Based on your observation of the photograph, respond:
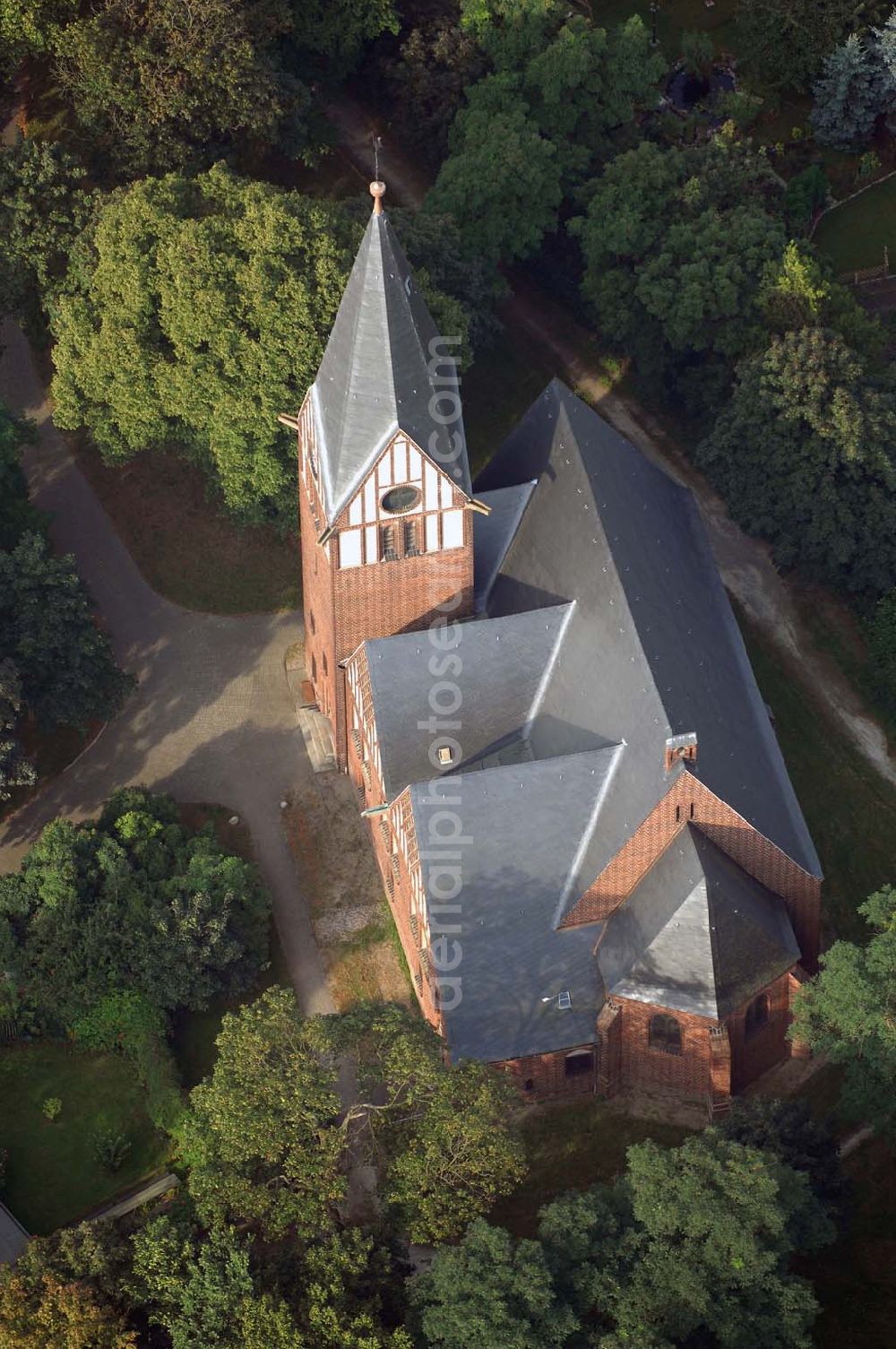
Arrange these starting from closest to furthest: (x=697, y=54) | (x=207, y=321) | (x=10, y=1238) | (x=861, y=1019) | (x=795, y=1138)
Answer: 1. (x=861, y=1019)
2. (x=795, y=1138)
3. (x=10, y=1238)
4. (x=207, y=321)
5. (x=697, y=54)

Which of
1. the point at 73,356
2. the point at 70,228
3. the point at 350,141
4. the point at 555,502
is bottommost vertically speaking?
the point at 555,502

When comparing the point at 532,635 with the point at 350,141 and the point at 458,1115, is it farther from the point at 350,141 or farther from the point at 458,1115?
the point at 350,141

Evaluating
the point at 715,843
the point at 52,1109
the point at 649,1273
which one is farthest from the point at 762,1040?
the point at 52,1109

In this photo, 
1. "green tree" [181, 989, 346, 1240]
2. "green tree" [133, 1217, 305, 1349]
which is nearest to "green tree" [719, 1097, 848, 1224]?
"green tree" [181, 989, 346, 1240]

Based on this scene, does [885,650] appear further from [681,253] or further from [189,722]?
[189,722]

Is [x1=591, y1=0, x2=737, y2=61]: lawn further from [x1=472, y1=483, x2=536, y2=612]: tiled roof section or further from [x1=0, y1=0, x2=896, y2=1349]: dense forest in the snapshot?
[x1=472, y1=483, x2=536, y2=612]: tiled roof section

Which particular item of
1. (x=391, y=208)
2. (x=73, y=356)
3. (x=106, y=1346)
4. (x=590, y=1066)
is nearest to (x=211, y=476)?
(x=73, y=356)
